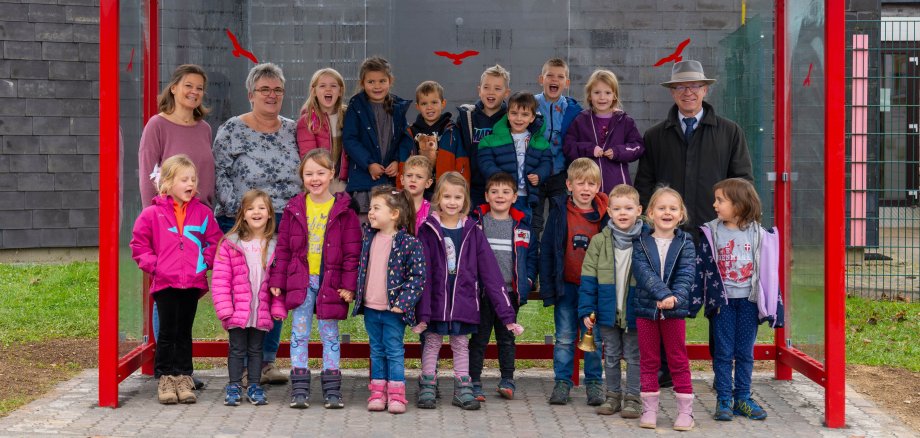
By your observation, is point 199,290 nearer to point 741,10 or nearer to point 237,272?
point 237,272

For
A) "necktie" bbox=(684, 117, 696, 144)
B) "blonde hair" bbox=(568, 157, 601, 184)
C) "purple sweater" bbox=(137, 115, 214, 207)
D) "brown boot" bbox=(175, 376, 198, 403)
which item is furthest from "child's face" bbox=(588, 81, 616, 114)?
"brown boot" bbox=(175, 376, 198, 403)

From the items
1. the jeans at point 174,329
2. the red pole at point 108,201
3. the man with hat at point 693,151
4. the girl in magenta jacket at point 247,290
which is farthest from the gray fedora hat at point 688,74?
the red pole at point 108,201

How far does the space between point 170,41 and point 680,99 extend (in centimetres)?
327

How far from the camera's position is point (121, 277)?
20.8ft

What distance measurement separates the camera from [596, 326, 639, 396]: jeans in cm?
602

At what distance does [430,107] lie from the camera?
22.2 ft

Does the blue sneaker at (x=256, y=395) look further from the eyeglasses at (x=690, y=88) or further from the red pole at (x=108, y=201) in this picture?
the eyeglasses at (x=690, y=88)

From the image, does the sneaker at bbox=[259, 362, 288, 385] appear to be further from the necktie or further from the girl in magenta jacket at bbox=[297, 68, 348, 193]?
the necktie

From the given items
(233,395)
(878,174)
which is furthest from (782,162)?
(878,174)

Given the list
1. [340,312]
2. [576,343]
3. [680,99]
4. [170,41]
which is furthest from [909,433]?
[170,41]

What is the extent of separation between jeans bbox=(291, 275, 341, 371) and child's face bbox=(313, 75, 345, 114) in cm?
124

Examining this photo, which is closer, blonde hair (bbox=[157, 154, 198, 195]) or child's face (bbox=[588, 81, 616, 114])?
blonde hair (bbox=[157, 154, 198, 195])

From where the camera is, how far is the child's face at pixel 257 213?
19.9ft

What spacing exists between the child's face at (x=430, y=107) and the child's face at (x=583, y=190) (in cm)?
98
